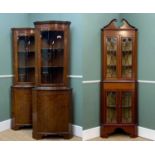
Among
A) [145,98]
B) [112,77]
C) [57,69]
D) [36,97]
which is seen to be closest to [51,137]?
[36,97]

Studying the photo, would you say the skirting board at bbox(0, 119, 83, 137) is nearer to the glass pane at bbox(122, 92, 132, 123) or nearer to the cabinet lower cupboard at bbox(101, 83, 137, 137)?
the cabinet lower cupboard at bbox(101, 83, 137, 137)

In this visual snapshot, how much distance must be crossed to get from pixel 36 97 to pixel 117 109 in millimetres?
965

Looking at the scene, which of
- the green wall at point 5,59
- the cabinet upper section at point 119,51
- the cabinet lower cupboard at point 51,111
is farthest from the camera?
the green wall at point 5,59

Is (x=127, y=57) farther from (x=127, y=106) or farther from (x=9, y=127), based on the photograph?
(x=9, y=127)

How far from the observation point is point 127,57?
9.29 ft

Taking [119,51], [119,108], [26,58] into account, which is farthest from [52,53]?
[119,108]

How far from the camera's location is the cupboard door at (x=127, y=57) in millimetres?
2785

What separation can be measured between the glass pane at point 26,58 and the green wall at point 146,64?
1348 mm

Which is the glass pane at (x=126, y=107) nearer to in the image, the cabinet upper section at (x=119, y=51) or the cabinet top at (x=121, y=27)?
the cabinet upper section at (x=119, y=51)

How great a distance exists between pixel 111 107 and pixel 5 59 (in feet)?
4.81

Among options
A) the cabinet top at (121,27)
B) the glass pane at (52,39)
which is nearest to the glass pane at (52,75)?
the glass pane at (52,39)

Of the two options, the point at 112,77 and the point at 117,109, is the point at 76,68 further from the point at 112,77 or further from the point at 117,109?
the point at 117,109

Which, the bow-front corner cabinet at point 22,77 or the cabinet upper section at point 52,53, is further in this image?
the bow-front corner cabinet at point 22,77

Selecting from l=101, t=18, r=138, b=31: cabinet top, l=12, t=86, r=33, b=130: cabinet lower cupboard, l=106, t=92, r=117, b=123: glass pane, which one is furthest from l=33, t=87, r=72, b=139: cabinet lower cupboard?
l=101, t=18, r=138, b=31: cabinet top
